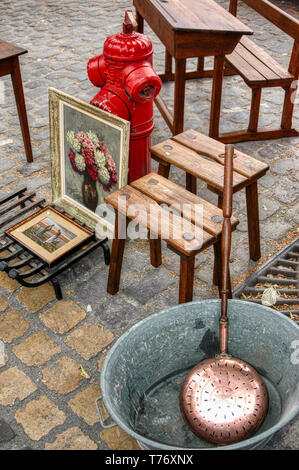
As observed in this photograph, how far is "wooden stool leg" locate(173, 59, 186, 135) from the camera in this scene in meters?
4.15

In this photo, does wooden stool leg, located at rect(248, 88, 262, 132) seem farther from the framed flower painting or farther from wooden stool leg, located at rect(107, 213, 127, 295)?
wooden stool leg, located at rect(107, 213, 127, 295)

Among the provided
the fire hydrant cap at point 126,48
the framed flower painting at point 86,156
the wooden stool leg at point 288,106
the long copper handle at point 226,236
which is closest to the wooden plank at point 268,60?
the wooden stool leg at point 288,106

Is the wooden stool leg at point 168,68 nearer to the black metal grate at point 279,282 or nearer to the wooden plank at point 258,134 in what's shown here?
the wooden plank at point 258,134

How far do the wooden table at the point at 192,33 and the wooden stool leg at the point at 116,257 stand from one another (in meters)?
1.69

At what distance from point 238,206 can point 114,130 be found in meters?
1.44

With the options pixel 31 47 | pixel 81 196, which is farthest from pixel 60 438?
pixel 31 47

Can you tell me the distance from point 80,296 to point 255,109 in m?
2.81

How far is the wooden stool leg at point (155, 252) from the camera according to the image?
351 centimetres

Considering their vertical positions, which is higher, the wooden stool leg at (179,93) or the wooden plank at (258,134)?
the wooden stool leg at (179,93)

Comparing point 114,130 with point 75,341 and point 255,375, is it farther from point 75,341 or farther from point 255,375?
point 255,375

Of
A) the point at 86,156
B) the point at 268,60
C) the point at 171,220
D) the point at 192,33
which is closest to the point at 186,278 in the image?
the point at 171,220

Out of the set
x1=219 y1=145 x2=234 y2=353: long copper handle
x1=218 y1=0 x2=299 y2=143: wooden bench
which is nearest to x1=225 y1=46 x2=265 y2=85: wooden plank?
A: x1=218 y1=0 x2=299 y2=143: wooden bench

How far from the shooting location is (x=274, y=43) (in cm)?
720

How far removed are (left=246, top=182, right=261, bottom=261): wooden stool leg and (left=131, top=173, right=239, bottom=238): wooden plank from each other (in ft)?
1.47
